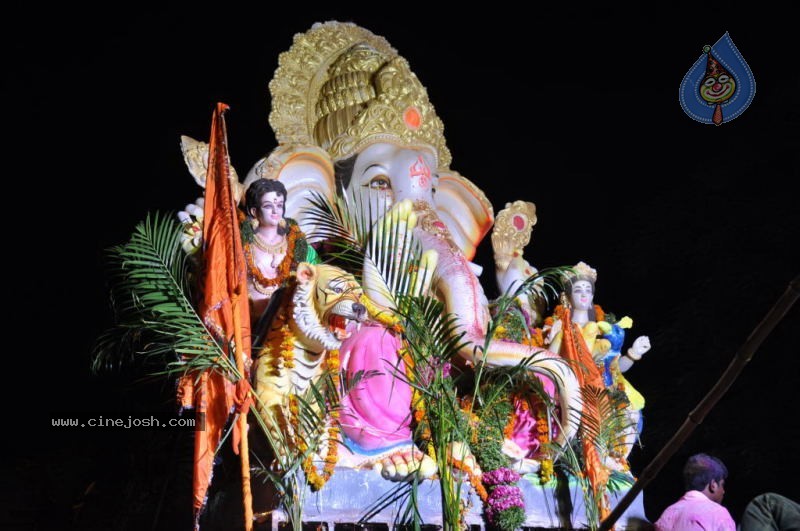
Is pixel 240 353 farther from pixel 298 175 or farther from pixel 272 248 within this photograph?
pixel 298 175

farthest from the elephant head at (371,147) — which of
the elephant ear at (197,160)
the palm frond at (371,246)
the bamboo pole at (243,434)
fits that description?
the bamboo pole at (243,434)

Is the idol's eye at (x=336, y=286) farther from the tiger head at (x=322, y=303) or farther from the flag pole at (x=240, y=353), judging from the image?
the flag pole at (x=240, y=353)

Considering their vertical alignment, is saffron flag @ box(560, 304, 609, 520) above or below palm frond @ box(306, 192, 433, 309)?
below

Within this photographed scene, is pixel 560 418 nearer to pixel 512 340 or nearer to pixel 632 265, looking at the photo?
pixel 512 340

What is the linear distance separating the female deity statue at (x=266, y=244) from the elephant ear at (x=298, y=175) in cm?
45

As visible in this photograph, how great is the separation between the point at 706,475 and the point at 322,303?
2.24 metres

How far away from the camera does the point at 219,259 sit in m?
6.31

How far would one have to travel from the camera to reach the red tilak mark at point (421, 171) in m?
7.82

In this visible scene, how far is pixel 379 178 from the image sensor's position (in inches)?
309

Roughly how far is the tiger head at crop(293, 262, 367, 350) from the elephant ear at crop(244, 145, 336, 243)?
1.00 meters

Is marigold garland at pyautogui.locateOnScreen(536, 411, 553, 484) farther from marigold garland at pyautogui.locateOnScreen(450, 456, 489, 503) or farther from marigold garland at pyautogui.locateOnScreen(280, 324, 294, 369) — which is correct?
marigold garland at pyautogui.locateOnScreen(280, 324, 294, 369)

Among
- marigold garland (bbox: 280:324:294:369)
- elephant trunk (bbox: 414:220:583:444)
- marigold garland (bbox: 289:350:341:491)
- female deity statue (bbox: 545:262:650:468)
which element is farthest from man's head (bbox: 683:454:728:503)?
marigold garland (bbox: 280:324:294:369)

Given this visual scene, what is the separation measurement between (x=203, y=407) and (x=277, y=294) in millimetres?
875

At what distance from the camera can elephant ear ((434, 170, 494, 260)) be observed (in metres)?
8.48
